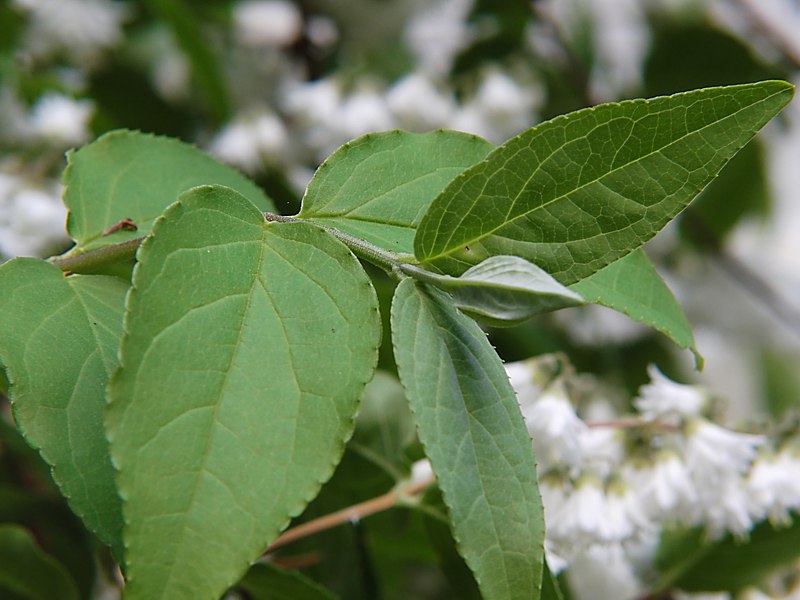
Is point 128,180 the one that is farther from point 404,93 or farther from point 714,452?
point 404,93

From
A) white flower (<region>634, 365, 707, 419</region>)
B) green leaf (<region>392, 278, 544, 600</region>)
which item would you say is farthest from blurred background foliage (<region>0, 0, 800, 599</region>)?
green leaf (<region>392, 278, 544, 600</region>)

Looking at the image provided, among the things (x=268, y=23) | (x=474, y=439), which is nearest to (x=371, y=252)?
(x=474, y=439)

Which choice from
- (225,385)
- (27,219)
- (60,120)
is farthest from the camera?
(60,120)

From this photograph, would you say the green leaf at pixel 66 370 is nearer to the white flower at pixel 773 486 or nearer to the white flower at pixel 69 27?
the white flower at pixel 773 486

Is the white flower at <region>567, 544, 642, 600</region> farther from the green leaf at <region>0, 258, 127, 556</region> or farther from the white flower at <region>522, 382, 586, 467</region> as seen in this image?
the green leaf at <region>0, 258, 127, 556</region>

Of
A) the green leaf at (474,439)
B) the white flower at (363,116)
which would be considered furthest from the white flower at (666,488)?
the white flower at (363,116)

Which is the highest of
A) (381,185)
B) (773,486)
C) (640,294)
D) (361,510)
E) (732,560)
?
(381,185)
